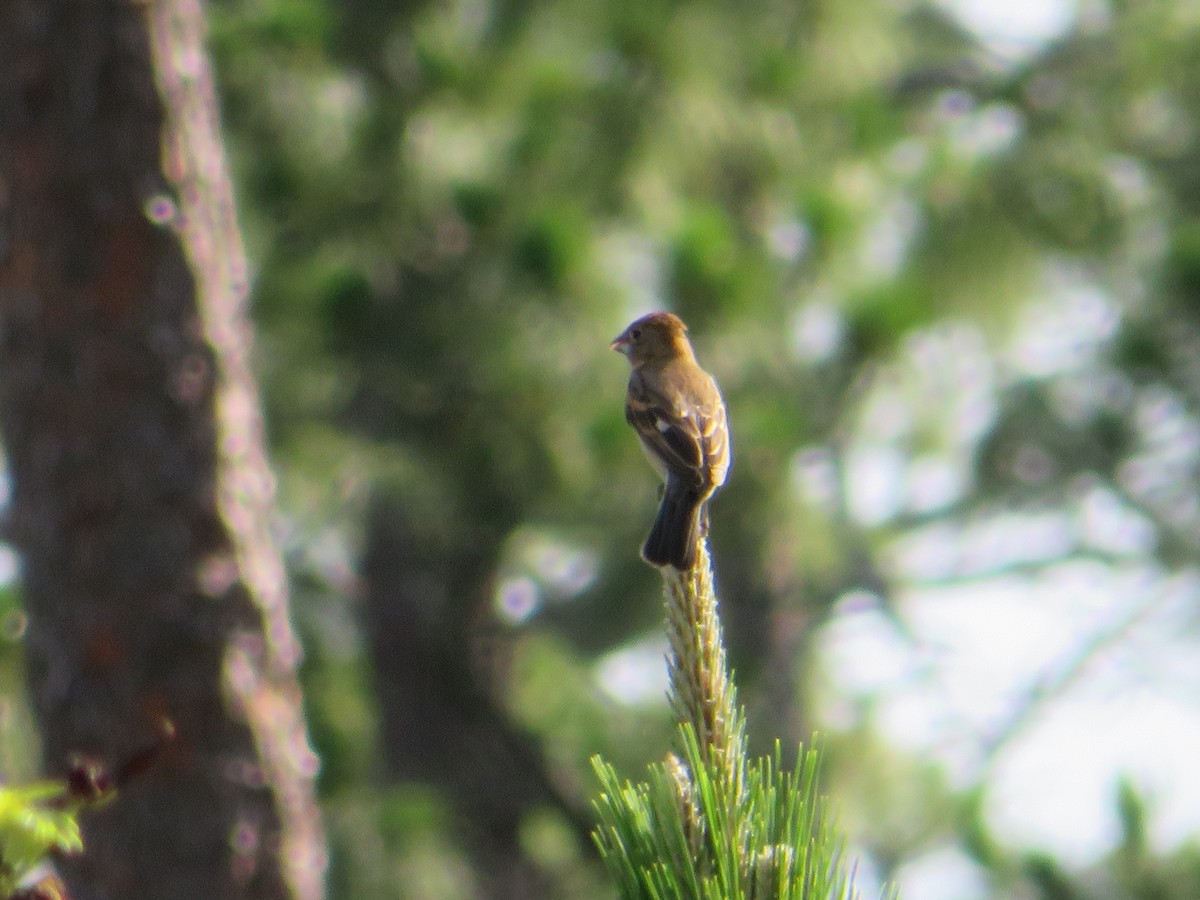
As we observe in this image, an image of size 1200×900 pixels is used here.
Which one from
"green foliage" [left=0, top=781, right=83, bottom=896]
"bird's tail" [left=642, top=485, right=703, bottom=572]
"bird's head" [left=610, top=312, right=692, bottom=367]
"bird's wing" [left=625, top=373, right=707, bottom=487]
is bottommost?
"green foliage" [left=0, top=781, right=83, bottom=896]

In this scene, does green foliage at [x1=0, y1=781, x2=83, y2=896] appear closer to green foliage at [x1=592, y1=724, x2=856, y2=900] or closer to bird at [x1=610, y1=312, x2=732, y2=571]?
green foliage at [x1=592, y1=724, x2=856, y2=900]

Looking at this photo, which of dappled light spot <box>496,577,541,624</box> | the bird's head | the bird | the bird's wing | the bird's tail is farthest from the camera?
dappled light spot <box>496,577,541,624</box>

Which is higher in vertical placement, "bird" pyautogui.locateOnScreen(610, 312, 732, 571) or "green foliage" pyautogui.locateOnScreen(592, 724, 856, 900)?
"bird" pyautogui.locateOnScreen(610, 312, 732, 571)

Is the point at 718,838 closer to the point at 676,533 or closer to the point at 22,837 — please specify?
the point at 22,837

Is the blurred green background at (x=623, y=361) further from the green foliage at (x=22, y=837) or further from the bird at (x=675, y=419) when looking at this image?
the green foliage at (x=22, y=837)

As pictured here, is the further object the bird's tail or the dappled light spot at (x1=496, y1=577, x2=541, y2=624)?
the dappled light spot at (x1=496, y1=577, x2=541, y2=624)

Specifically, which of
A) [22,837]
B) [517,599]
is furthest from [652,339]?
[517,599]

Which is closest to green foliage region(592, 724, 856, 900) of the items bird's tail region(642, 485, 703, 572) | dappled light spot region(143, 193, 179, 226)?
bird's tail region(642, 485, 703, 572)
